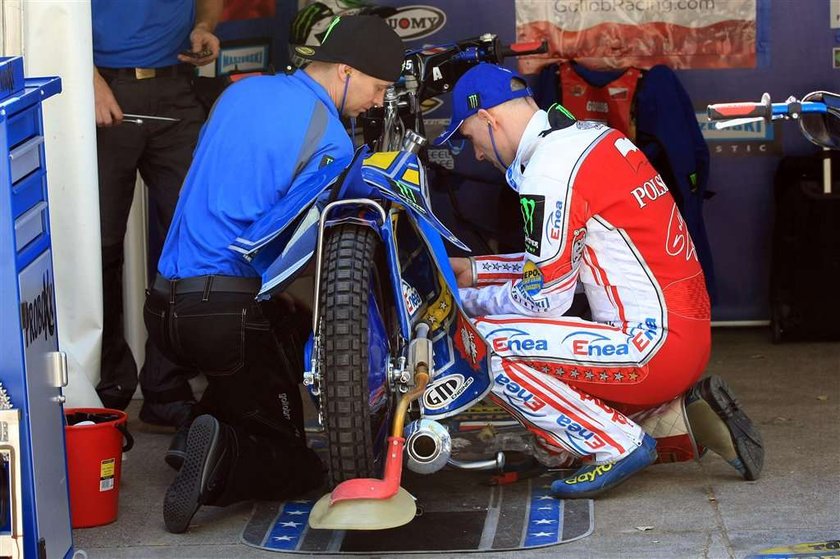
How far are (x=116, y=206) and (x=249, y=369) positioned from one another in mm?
1234

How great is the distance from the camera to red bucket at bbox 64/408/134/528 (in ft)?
12.4

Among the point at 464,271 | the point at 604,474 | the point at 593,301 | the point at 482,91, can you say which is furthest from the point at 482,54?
the point at 604,474

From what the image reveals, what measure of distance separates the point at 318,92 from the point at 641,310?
1089 millimetres

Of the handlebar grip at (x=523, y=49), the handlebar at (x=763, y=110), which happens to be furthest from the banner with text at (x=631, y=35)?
the handlebar at (x=763, y=110)

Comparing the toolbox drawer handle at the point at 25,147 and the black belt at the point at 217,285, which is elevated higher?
the toolbox drawer handle at the point at 25,147

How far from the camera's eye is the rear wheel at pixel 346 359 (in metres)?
Answer: 3.35

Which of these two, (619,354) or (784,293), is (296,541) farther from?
(784,293)

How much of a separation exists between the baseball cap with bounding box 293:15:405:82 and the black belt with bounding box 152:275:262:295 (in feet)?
2.12

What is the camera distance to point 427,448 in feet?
11.7

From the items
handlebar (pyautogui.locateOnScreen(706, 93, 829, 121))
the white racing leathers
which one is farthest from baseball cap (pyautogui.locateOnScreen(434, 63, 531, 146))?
handlebar (pyautogui.locateOnScreen(706, 93, 829, 121))

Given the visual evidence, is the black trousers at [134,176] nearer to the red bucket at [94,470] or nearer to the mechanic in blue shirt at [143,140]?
the mechanic in blue shirt at [143,140]

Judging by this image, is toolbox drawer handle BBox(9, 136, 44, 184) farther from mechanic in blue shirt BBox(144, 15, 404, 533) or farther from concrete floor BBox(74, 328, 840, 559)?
concrete floor BBox(74, 328, 840, 559)

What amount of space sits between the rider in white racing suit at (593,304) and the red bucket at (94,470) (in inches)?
41.9

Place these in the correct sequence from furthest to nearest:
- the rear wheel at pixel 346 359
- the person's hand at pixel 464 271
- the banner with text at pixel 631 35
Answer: the banner with text at pixel 631 35
the person's hand at pixel 464 271
the rear wheel at pixel 346 359
